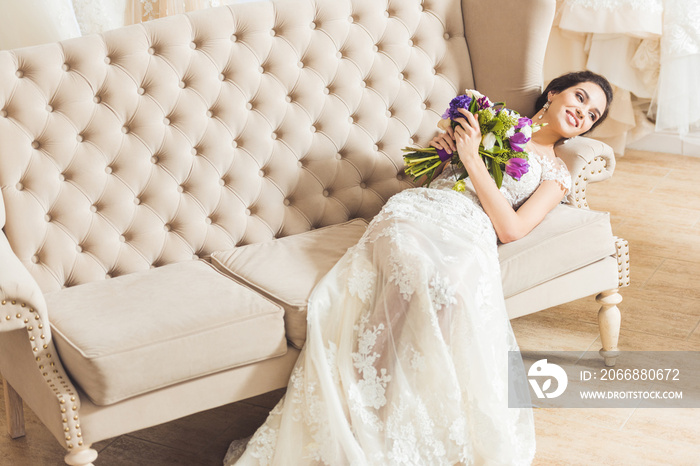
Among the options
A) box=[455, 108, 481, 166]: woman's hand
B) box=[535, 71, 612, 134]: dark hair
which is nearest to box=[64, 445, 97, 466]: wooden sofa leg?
box=[455, 108, 481, 166]: woman's hand

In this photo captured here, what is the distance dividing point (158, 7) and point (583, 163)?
173cm

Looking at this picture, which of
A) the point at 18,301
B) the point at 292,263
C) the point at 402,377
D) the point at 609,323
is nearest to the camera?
the point at 18,301

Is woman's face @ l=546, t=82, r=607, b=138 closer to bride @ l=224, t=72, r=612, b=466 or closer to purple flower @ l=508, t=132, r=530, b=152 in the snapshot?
purple flower @ l=508, t=132, r=530, b=152

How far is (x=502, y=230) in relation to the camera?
234cm

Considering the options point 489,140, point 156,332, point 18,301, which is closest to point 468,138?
point 489,140

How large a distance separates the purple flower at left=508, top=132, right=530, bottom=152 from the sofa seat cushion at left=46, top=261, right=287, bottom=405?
2.88 feet

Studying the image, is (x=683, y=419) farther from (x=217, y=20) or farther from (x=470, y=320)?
(x=217, y=20)

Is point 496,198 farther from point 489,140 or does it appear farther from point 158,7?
point 158,7

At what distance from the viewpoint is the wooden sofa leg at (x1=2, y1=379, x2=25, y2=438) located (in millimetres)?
2295

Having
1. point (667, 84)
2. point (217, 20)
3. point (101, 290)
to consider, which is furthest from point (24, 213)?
point (667, 84)

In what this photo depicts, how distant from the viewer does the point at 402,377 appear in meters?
1.95

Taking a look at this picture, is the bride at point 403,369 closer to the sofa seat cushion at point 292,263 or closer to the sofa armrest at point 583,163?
the sofa seat cushion at point 292,263

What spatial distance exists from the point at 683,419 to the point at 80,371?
165 cm

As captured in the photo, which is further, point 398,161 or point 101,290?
point 398,161
